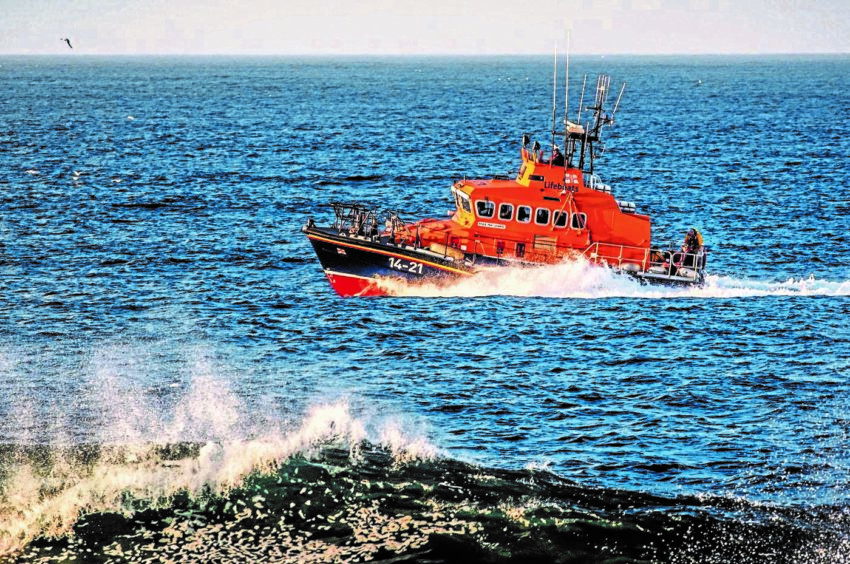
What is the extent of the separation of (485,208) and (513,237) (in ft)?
4.75

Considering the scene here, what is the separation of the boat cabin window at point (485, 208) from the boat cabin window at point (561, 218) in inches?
88.6

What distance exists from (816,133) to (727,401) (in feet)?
254

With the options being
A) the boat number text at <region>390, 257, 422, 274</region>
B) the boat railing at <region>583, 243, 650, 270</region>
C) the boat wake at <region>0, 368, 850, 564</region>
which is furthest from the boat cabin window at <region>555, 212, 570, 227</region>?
the boat wake at <region>0, 368, 850, 564</region>

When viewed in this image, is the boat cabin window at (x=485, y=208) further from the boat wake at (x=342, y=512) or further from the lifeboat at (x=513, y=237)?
the boat wake at (x=342, y=512)

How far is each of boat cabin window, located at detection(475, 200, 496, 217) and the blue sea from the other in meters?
2.24

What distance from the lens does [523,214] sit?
113 feet

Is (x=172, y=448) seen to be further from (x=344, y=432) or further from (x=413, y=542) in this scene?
(x=413, y=542)

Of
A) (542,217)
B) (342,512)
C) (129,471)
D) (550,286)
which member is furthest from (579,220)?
(129,471)

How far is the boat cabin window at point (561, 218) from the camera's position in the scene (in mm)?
34469

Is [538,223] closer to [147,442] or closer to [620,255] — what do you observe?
[620,255]

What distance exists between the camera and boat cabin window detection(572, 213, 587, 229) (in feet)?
113

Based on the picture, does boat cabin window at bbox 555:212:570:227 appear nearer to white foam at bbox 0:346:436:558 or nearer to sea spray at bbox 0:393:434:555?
white foam at bbox 0:346:436:558

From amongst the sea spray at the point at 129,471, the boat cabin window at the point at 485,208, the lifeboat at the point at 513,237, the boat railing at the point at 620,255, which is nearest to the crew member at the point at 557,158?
the lifeboat at the point at 513,237

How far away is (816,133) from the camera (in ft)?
311
